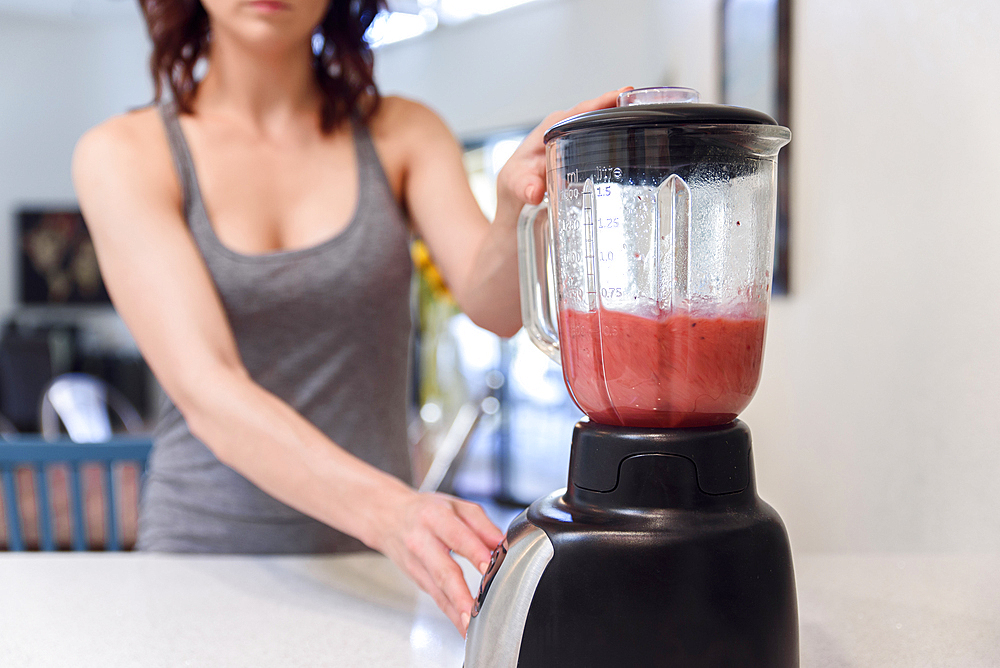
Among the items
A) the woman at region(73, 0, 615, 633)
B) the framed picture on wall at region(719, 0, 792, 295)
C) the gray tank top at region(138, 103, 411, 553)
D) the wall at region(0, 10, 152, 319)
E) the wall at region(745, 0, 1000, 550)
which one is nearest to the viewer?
the wall at region(745, 0, 1000, 550)

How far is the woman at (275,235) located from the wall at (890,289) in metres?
0.41

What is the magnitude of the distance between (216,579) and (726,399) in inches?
21.1

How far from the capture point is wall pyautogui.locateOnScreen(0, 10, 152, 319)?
5910mm

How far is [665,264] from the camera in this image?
53 cm

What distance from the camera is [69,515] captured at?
258 cm

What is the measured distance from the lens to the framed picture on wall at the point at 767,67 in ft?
4.47

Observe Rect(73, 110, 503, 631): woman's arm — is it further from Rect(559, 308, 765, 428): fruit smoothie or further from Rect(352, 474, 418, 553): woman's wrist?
Rect(559, 308, 765, 428): fruit smoothie

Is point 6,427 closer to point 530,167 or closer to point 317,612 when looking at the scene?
point 317,612

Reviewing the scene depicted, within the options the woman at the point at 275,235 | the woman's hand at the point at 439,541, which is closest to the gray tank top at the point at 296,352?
the woman at the point at 275,235

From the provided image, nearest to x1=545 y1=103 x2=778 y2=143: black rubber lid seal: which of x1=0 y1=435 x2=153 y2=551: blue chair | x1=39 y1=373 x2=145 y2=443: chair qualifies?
x1=0 y1=435 x2=153 y2=551: blue chair

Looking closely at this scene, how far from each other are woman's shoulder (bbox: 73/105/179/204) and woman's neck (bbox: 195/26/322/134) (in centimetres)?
10

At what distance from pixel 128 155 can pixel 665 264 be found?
2.08 feet

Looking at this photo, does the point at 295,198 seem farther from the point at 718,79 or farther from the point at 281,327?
the point at 718,79

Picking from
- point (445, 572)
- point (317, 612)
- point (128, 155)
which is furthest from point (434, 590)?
point (128, 155)
